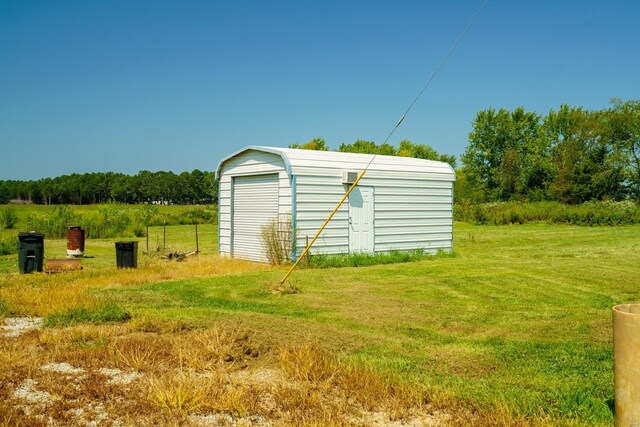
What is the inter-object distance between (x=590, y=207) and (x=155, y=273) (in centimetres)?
3198

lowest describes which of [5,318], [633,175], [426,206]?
[5,318]

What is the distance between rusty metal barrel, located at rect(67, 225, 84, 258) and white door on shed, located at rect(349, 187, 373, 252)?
8071 millimetres

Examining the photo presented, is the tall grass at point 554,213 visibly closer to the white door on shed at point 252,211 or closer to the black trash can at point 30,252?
the white door on shed at point 252,211

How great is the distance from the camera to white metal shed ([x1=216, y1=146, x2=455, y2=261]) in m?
15.7

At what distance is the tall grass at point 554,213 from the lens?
119 ft

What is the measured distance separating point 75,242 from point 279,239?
663cm

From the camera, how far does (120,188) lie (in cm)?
12569

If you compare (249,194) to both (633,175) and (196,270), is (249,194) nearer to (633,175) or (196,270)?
(196,270)

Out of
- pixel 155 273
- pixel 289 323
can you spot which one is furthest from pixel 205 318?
pixel 155 273

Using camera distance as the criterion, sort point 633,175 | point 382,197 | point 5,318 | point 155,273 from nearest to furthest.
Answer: point 5,318
point 155,273
point 382,197
point 633,175

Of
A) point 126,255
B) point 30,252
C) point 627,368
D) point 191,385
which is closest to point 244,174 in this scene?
point 126,255

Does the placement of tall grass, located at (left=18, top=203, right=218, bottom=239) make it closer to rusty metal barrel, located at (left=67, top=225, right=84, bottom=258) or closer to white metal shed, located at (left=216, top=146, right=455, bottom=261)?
rusty metal barrel, located at (left=67, top=225, right=84, bottom=258)

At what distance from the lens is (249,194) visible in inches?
690

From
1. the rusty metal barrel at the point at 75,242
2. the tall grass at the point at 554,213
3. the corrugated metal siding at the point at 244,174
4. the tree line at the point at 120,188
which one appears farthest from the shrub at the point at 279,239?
the tree line at the point at 120,188
